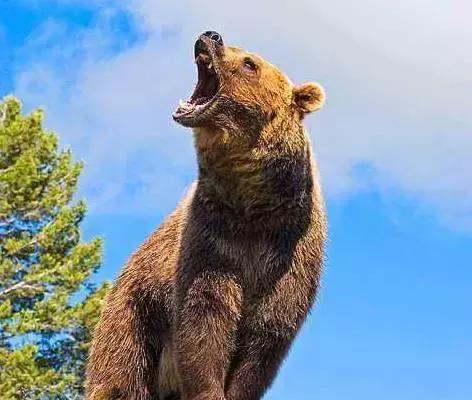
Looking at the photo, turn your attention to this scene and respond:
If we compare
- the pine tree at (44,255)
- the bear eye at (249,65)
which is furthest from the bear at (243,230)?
the pine tree at (44,255)

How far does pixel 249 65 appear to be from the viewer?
19.1 ft

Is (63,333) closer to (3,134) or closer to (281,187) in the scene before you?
(3,134)

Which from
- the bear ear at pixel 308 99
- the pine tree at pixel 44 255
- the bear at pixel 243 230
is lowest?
the bear at pixel 243 230

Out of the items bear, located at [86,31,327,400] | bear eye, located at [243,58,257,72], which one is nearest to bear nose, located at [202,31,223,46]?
bear, located at [86,31,327,400]

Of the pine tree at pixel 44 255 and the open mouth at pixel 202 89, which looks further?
the pine tree at pixel 44 255

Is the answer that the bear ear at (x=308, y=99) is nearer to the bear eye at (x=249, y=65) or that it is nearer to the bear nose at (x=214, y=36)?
the bear eye at (x=249, y=65)

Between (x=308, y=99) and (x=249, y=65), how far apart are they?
1.24 feet

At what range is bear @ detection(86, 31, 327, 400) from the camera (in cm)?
550

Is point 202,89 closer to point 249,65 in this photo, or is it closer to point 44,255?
point 249,65

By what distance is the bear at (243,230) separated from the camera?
5.50 m

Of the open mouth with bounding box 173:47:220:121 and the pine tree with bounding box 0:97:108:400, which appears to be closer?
the open mouth with bounding box 173:47:220:121

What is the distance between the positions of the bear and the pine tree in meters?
18.1

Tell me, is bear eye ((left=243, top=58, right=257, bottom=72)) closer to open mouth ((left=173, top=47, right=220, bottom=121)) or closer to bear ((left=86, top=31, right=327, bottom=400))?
bear ((left=86, top=31, right=327, bottom=400))

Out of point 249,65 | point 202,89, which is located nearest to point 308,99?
point 249,65
